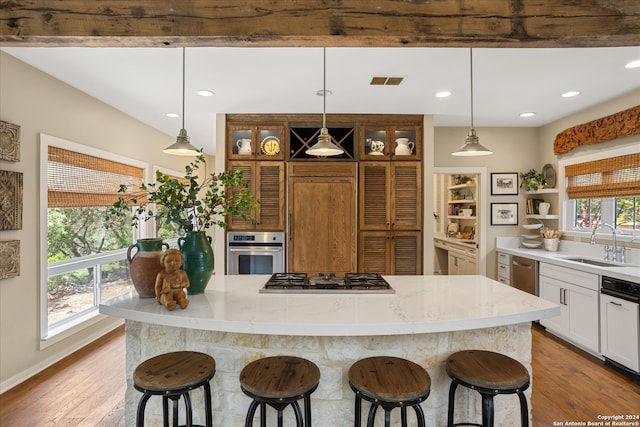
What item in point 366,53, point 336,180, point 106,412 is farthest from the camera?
point 336,180

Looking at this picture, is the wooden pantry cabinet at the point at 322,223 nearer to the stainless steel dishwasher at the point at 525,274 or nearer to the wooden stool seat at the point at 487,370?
the stainless steel dishwasher at the point at 525,274

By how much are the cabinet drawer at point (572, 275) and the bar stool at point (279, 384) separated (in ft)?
9.70

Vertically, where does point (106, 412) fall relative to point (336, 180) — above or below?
below

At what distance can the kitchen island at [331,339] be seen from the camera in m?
1.61

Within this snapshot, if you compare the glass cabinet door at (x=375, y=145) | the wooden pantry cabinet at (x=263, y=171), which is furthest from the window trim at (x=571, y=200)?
the wooden pantry cabinet at (x=263, y=171)

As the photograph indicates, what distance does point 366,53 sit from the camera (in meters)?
2.60

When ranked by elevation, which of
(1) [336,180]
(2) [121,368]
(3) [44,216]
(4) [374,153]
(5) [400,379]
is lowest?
(2) [121,368]

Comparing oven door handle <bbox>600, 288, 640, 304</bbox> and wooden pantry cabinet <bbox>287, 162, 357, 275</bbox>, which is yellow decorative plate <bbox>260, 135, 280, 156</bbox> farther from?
oven door handle <bbox>600, 288, 640, 304</bbox>

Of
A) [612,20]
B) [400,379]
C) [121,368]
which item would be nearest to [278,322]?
[400,379]

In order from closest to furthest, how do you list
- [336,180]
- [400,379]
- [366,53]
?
[400,379] < [366,53] < [336,180]

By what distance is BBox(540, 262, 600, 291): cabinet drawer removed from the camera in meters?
3.12

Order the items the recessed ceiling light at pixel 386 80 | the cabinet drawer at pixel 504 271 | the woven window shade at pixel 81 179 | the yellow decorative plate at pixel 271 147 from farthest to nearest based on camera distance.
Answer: the cabinet drawer at pixel 504 271 → the yellow decorative plate at pixel 271 147 → the woven window shade at pixel 81 179 → the recessed ceiling light at pixel 386 80

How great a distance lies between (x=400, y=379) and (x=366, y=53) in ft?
7.32

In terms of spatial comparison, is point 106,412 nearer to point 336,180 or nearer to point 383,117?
point 336,180
